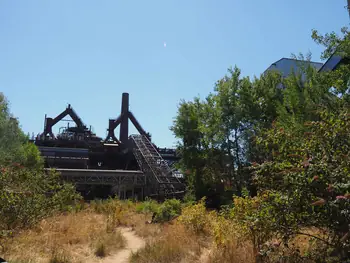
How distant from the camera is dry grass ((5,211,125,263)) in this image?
7.67 m

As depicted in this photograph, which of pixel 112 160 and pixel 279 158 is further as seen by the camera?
pixel 112 160

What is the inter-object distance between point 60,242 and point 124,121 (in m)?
45.7

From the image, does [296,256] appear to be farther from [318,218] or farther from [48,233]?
[48,233]

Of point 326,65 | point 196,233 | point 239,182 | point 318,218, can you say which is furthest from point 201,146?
point 318,218

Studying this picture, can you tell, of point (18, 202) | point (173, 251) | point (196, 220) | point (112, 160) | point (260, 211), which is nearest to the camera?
point (260, 211)

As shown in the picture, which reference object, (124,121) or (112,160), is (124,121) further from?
(112,160)

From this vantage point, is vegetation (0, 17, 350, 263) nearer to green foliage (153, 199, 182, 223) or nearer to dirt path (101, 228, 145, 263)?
green foliage (153, 199, 182, 223)

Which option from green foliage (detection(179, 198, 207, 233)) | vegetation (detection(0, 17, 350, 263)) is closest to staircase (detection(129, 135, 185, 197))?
vegetation (detection(0, 17, 350, 263))

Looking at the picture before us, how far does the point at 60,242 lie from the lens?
9.45 metres

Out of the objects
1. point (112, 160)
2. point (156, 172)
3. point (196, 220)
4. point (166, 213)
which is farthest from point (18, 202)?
point (112, 160)

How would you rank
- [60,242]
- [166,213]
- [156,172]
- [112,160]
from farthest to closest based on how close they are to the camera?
[112,160] < [156,172] < [166,213] < [60,242]

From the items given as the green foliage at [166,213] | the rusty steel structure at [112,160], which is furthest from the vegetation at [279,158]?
the rusty steel structure at [112,160]

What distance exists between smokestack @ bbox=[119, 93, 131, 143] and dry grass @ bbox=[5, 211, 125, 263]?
41.4 meters

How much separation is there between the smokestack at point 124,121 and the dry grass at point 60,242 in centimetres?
4137
